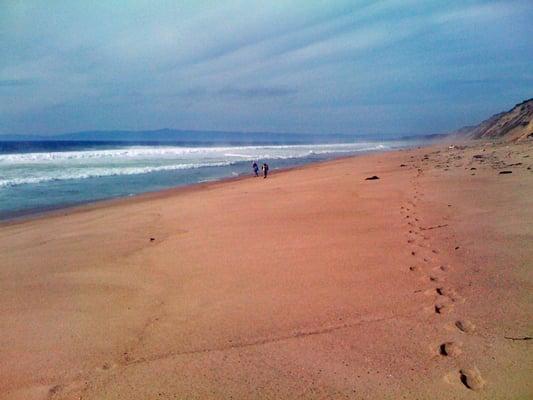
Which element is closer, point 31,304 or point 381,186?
point 31,304

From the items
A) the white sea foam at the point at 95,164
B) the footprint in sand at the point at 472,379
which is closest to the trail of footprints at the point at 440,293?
the footprint in sand at the point at 472,379

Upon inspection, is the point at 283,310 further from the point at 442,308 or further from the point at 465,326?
the point at 465,326

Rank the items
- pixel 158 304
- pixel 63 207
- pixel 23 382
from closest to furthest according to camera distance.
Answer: pixel 23 382, pixel 158 304, pixel 63 207

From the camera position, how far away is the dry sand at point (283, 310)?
114 inches

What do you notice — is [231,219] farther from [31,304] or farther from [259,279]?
[31,304]

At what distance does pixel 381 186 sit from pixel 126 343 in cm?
1013

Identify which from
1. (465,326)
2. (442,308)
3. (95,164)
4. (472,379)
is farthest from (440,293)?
(95,164)

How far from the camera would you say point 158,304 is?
4289mm

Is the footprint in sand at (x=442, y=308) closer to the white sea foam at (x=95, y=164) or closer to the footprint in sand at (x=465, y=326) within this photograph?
the footprint in sand at (x=465, y=326)

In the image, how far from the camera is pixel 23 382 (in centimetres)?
308

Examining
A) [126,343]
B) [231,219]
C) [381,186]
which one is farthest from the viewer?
[381,186]

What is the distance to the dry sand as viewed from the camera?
290cm

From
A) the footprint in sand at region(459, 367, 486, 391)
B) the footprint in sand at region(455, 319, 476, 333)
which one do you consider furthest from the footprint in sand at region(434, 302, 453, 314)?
the footprint in sand at region(459, 367, 486, 391)

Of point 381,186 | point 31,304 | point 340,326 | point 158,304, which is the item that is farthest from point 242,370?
point 381,186
